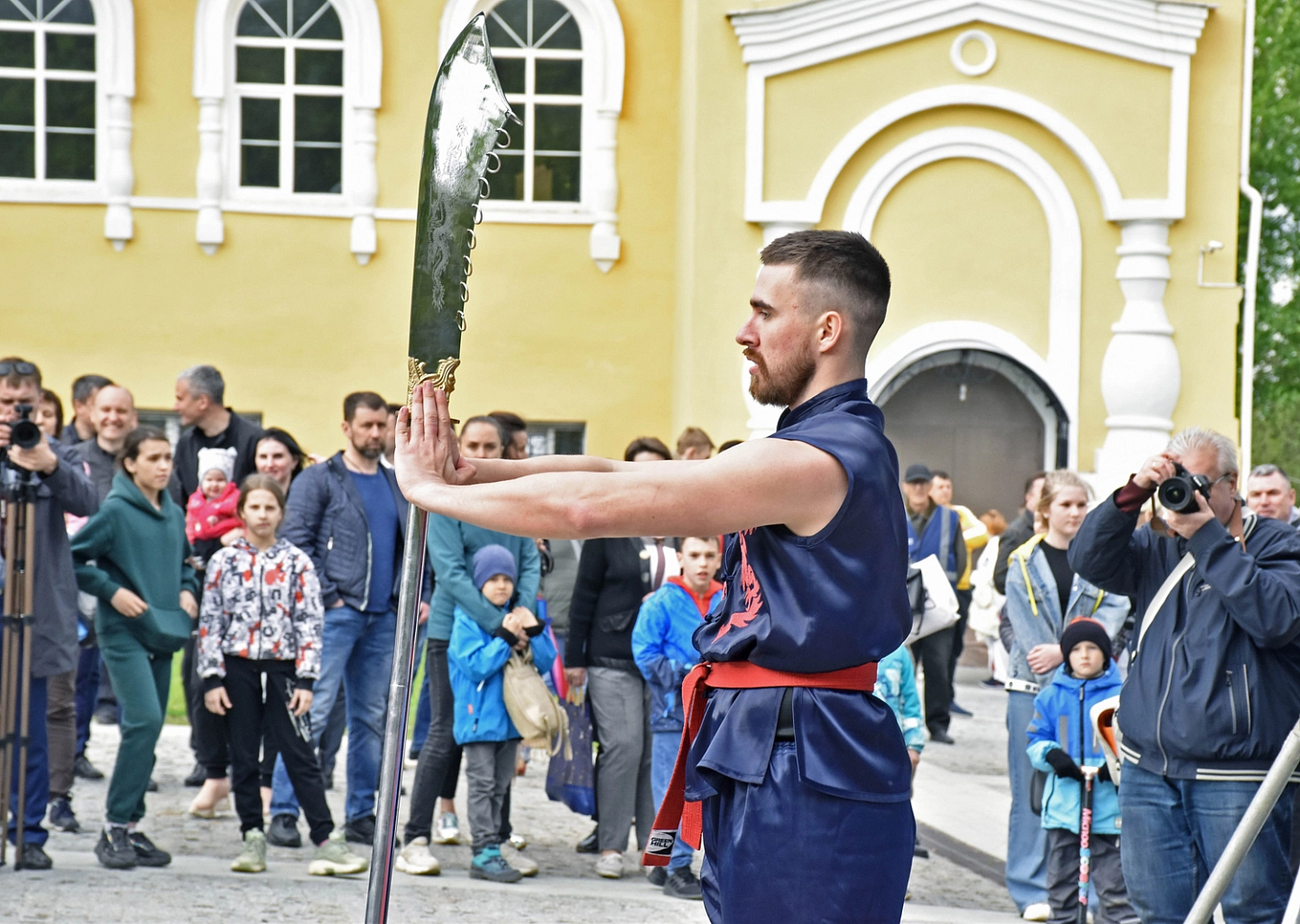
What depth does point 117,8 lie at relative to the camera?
16234 millimetres

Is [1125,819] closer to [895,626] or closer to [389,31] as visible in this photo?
[895,626]

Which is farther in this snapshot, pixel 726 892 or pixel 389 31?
Result: pixel 389 31

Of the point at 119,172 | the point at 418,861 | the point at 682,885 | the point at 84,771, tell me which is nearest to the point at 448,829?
the point at 418,861

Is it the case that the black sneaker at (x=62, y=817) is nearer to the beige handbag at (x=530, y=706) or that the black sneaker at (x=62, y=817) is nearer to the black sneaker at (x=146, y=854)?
the black sneaker at (x=146, y=854)

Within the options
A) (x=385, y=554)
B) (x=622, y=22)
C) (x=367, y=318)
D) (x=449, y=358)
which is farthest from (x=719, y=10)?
(x=449, y=358)

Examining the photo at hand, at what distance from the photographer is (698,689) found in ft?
10.8

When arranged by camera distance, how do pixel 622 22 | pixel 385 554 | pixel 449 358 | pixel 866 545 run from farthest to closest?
pixel 622 22 → pixel 385 554 → pixel 449 358 → pixel 866 545

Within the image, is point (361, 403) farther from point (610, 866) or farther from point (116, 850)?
point (610, 866)

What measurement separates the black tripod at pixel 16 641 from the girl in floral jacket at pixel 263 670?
775 mm

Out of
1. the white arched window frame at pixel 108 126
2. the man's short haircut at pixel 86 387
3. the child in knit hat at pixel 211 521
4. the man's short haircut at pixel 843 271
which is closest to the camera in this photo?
the man's short haircut at pixel 843 271

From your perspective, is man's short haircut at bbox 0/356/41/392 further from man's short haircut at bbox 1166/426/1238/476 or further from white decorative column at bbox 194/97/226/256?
white decorative column at bbox 194/97/226/256

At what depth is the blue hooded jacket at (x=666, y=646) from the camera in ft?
23.7

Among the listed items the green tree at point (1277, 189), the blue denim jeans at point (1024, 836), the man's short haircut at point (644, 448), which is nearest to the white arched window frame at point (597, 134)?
the man's short haircut at point (644, 448)

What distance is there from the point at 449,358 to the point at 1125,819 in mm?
3048
